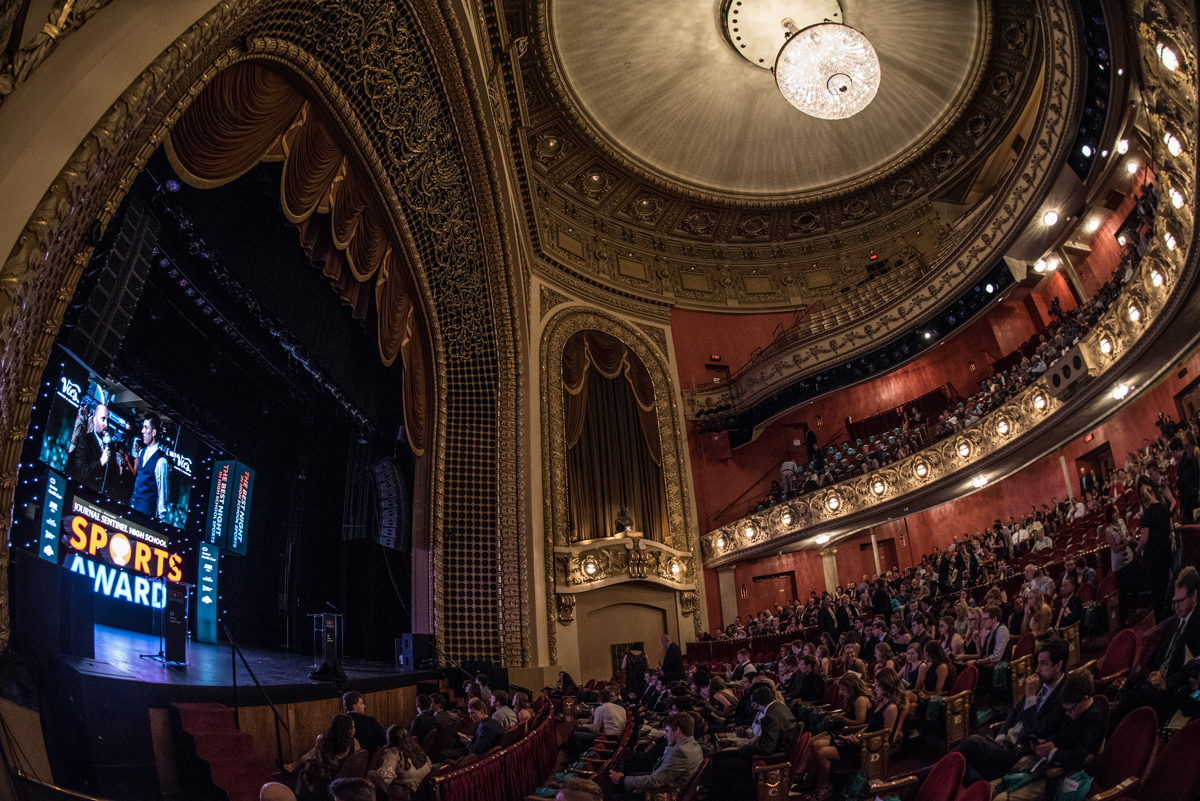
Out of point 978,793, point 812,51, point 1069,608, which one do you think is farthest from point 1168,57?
point 812,51

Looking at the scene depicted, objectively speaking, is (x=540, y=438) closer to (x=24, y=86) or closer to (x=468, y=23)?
(x=468, y=23)

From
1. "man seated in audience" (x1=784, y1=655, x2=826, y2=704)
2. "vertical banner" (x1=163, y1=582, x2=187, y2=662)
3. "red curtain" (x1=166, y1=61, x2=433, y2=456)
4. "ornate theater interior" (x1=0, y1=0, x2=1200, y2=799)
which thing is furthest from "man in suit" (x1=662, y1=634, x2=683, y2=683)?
"vertical banner" (x1=163, y1=582, x2=187, y2=662)

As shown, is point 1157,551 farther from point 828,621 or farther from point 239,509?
point 239,509

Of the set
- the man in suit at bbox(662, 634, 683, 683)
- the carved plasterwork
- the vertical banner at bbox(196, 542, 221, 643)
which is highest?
the carved plasterwork

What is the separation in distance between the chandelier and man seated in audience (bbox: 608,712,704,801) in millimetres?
12140

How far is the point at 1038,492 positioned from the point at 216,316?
13389 mm

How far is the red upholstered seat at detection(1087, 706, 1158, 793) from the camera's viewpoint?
2.60m

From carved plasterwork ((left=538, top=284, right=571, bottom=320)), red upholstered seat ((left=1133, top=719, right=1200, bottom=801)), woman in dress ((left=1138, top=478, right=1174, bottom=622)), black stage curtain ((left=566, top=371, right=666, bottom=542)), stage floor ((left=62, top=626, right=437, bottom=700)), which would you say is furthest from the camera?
carved plasterwork ((left=538, top=284, right=571, bottom=320))

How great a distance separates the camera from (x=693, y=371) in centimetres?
1686

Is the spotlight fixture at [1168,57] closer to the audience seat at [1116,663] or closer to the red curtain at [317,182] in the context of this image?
the audience seat at [1116,663]

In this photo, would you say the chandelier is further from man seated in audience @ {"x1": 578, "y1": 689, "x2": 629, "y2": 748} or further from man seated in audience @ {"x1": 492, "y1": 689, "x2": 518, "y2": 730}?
man seated in audience @ {"x1": 492, "y1": 689, "x2": 518, "y2": 730}

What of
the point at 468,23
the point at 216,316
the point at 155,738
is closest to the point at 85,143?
the point at 155,738

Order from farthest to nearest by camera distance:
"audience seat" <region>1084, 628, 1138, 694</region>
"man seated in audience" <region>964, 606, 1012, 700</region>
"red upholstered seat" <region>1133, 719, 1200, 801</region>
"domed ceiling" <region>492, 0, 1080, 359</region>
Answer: "domed ceiling" <region>492, 0, 1080, 359</region> < "man seated in audience" <region>964, 606, 1012, 700</region> < "audience seat" <region>1084, 628, 1138, 694</region> < "red upholstered seat" <region>1133, 719, 1200, 801</region>

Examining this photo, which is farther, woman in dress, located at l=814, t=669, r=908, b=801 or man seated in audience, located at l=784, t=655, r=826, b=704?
man seated in audience, located at l=784, t=655, r=826, b=704
